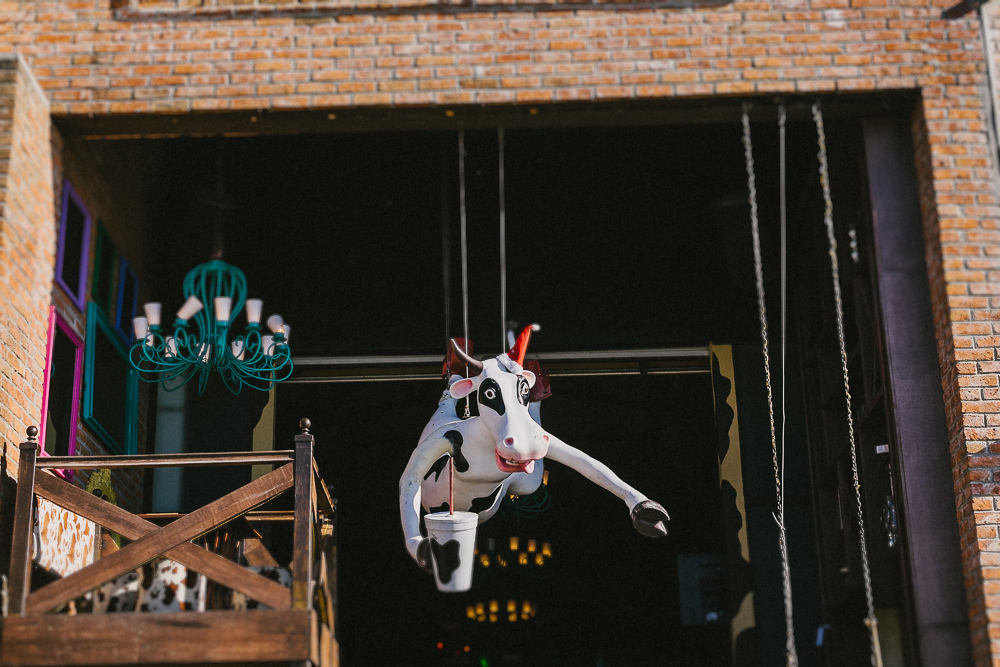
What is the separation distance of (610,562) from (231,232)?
7.13m

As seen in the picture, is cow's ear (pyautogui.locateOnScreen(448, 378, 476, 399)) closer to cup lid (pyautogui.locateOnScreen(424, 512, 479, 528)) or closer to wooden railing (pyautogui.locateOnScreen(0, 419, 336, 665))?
cup lid (pyautogui.locateOnScreen(424, 512, 479, 528))

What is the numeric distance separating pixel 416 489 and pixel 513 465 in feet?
2.35

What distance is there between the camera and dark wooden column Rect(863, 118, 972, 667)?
731cm

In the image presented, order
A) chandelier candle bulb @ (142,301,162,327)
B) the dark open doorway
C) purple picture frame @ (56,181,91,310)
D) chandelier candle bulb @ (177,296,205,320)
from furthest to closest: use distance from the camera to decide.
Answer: the dark open doorway
chandelier candle bulb @ (177,296,205,320)
chandelier candle bulb @ (142,301,162,327)
purple picture frame @ (56,181,91,310)

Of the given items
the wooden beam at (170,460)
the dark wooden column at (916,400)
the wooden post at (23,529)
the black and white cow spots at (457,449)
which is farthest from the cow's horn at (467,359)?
the dark wooden column at (916,400)

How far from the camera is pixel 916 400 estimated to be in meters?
7.76

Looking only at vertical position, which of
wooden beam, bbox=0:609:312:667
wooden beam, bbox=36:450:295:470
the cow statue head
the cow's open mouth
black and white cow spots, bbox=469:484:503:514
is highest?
the cow statue head

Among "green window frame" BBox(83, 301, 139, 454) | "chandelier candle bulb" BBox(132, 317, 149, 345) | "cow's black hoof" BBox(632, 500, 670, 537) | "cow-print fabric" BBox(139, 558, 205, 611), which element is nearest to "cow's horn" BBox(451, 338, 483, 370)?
"cow's black hoof" BBox(632, 500, 670, 537)

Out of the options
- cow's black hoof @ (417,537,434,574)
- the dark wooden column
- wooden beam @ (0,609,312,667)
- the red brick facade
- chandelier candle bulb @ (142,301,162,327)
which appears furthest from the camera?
chandelier candle bulb @ (142,301,162,327)

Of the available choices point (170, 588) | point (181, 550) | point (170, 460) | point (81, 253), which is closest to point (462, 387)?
point (170, 460)

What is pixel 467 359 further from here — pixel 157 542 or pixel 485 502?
pixel 157 542

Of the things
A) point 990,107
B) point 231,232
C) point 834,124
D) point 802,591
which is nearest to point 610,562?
point 802,591

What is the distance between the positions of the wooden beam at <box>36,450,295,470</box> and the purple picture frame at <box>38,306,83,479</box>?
981 millimetres

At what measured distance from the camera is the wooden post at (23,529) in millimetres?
6637
